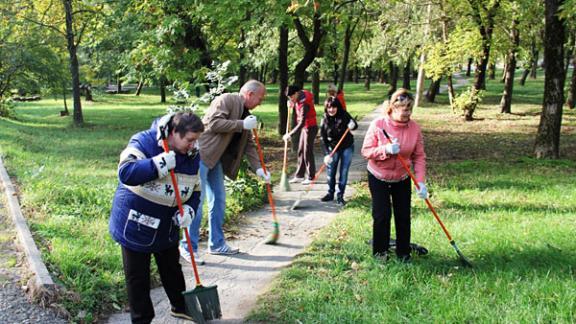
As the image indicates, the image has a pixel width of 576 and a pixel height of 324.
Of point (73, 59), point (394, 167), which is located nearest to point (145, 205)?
point (394, 167)

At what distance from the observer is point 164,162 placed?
3355 millimetres

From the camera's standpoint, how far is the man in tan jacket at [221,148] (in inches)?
211

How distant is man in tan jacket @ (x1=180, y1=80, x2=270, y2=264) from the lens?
536 cm

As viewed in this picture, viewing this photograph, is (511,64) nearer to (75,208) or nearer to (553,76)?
(553,76)

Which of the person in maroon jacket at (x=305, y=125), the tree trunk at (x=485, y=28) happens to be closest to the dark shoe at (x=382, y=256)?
the person in maroon jacket at (x=305, y=125)

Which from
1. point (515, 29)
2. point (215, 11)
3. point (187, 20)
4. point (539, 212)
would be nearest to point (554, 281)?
point (539, 212)

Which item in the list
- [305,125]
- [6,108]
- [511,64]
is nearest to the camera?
[305,125]

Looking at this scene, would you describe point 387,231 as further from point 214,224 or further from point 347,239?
point 214,224

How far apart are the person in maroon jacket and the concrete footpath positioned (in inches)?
31.9

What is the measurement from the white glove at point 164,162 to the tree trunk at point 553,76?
9.56 m

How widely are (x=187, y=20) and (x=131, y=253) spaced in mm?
9005

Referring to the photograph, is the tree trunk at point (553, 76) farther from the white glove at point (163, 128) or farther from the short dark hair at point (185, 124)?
the white glove at point (163, 128)

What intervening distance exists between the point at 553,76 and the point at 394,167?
7.41 metres

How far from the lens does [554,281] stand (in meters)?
4.27
